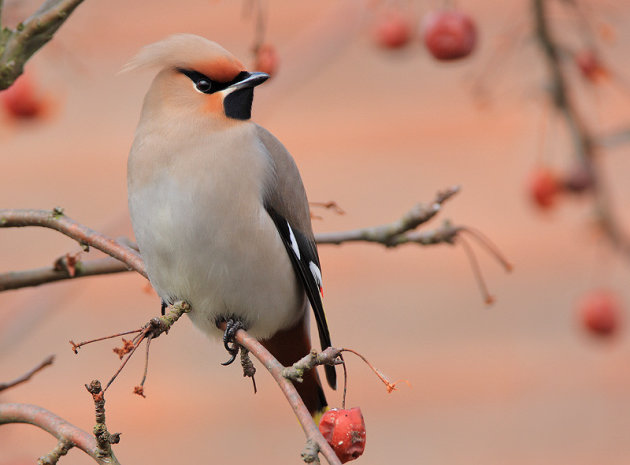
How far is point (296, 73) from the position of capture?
69.6 inches

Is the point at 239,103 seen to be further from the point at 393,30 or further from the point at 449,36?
the point at 393,30

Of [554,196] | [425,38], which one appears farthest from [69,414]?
[425,38]

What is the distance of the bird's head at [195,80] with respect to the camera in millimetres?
1657

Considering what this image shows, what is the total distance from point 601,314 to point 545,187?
367 mm

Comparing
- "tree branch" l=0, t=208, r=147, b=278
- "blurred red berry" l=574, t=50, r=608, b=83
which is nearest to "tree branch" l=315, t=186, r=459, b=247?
"tree branch" l=0, t=208, r=147, b=278

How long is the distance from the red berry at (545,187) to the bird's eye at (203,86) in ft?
3.13

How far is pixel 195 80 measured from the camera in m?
1.72

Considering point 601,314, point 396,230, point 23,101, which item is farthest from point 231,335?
point 601,314

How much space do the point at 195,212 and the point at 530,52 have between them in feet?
5.55

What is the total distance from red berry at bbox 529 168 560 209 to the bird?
76 centimetres

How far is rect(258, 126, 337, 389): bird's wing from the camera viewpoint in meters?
1.78

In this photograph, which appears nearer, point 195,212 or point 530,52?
point 195,212

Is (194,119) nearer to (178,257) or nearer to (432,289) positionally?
(178,257)

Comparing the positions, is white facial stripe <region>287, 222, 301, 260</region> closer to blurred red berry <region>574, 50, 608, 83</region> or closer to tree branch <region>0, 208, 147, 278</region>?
tree branch <region>0, 208, 147, 278</region>
